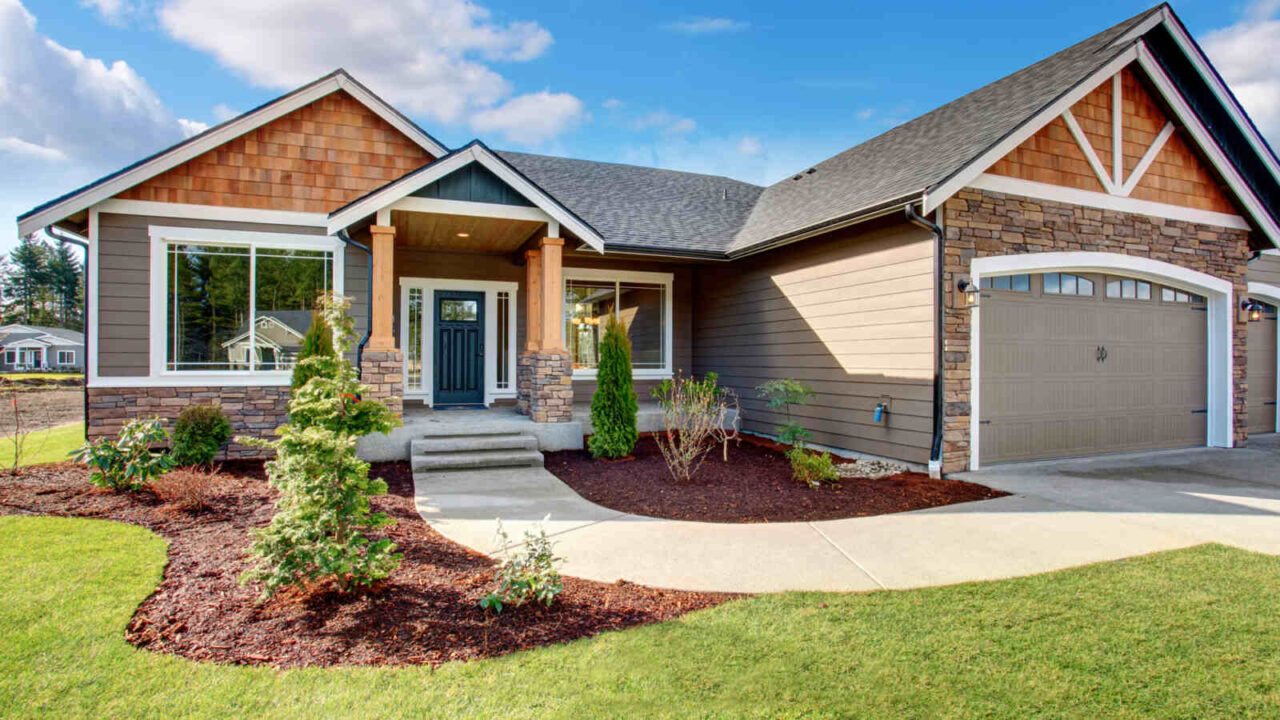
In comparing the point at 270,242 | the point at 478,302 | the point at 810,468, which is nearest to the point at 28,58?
the point at 270,242

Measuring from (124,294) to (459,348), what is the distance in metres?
4.29

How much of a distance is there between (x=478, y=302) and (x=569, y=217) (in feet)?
10.1

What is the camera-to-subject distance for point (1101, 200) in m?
7.99

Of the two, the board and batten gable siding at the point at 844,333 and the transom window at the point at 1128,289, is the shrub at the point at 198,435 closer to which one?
the board and batten gable siding at the point at 844,333

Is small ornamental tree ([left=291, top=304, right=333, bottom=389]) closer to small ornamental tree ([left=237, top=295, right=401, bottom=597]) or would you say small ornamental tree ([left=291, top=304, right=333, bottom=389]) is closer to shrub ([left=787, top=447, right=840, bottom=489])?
small ornamental tree ([left=237, top=295, right=401, bottom=597])

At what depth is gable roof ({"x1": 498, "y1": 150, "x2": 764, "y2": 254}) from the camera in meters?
10.2

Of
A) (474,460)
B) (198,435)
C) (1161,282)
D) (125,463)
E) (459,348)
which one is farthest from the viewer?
(459,348)

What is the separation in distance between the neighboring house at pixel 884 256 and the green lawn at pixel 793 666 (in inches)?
151

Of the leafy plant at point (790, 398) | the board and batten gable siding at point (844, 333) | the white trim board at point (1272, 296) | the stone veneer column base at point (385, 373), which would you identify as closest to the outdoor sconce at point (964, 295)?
the board and batten gable siding at point (844, 333)

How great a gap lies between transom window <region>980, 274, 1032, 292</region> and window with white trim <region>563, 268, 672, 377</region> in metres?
5.48

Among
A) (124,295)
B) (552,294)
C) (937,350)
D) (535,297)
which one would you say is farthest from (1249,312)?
(124,295)

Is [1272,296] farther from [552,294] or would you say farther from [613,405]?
[552,294]

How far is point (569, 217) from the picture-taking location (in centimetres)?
796

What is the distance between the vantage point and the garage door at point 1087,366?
24.3 feet
